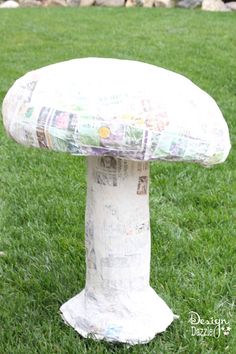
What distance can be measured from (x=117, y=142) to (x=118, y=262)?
54 centimetres

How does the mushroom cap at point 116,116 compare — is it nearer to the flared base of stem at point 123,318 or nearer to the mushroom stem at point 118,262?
the mushroom stem at point 118,262

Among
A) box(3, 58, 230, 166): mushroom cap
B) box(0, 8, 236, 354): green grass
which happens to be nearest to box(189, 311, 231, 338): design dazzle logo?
box(0, 8, 236, 354): green grass

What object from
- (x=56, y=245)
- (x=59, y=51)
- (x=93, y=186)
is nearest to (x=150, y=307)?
(x=93, y=186)

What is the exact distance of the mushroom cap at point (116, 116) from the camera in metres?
1.69

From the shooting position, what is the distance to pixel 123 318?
2156mm

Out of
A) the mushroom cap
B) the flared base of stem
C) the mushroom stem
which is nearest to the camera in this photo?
Answer: the mushroom cap

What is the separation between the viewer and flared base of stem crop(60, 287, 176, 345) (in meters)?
2.13

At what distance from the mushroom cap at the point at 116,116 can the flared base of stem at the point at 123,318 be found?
63 cm

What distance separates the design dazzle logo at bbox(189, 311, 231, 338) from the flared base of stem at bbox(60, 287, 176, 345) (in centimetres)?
10

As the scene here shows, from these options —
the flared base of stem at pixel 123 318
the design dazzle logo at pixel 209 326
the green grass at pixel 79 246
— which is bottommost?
the green grass at pixel 79 246

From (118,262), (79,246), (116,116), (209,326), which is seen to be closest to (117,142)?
(116,116)

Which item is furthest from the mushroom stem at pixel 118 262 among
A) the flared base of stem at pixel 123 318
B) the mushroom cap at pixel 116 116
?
the mushroom cap at pixel 116 116

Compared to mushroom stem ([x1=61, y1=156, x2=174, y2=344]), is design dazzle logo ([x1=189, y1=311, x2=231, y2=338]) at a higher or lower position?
lower

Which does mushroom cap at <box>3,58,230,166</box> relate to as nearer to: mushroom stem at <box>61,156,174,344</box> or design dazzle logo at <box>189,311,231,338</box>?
mushroom stem at <box>61,156,174,344</box>
